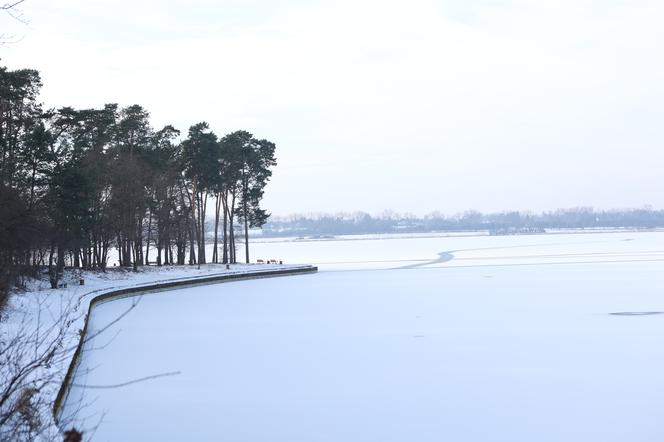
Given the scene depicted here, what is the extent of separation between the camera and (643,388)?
11.1m

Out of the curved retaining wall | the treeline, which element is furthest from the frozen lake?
the treeline

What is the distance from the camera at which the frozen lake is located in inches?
362

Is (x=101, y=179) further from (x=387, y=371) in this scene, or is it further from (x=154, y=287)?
(x=387, y=371)

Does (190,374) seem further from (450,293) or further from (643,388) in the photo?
(450,293)

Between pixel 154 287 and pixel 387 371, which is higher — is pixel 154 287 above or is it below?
above

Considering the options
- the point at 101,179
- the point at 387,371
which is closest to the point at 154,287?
the point at 101,179

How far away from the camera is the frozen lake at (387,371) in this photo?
9.20 metres

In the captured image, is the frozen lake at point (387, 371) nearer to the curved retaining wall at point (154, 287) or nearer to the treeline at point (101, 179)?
the curved retaining wall at point (154, 287)

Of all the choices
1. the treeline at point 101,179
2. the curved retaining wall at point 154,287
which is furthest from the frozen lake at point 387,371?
the treeline at point 101,179

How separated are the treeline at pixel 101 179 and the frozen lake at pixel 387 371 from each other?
4805 mm

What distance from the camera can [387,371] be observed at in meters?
13.1

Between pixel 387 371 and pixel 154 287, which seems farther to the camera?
pixel 154 287

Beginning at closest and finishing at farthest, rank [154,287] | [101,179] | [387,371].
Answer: [387,371] < [154,287] < [101,179]

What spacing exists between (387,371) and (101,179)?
104 feet
